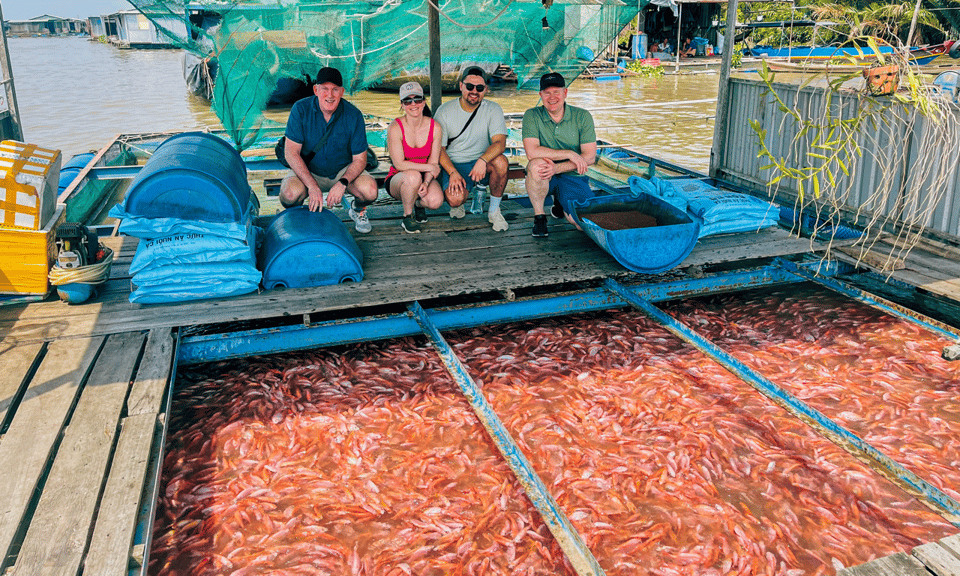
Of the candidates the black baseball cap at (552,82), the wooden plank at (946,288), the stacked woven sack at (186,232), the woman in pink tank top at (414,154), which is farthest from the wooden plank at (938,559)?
the woman in pink tank top at (414,154)

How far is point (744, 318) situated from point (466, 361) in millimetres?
2718

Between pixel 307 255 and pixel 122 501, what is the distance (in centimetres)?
259

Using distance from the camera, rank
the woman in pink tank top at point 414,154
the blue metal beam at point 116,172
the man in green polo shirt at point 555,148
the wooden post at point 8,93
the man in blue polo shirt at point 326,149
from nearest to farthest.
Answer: the man in blue polo shirt at point 326,149 → the woman in pink tank top at point 414,154 → the man in green polo shirt at point 555,148 → the wooden post at point 8,93 → the blue metal beam at point 116,172

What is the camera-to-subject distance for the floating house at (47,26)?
458 ft

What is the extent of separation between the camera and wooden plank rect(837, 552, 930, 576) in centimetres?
284

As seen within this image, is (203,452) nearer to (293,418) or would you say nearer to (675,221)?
(293,418)

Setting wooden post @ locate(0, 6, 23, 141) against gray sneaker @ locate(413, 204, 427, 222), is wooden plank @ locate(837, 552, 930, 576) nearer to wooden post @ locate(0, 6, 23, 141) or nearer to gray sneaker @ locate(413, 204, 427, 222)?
gray sneaker @ locate(413, 204, 427, 222)

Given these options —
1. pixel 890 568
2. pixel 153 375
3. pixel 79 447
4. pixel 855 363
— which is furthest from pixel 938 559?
pixel 153 375

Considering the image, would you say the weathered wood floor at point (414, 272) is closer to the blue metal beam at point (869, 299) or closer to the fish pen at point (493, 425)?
the fish pen at point (493, 425)

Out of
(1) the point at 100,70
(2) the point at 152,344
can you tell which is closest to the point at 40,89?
(1) the point at 100,70

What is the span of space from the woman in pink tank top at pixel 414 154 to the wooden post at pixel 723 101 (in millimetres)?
4034

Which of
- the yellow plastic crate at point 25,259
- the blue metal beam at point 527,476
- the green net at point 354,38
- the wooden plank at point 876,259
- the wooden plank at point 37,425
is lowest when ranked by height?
the blue metal beam at point 527,476

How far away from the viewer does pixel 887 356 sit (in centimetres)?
536

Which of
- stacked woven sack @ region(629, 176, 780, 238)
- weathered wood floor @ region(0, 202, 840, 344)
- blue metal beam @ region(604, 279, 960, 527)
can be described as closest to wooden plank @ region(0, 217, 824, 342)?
weathered wood floor @ region(0, 202, 840, 344)
